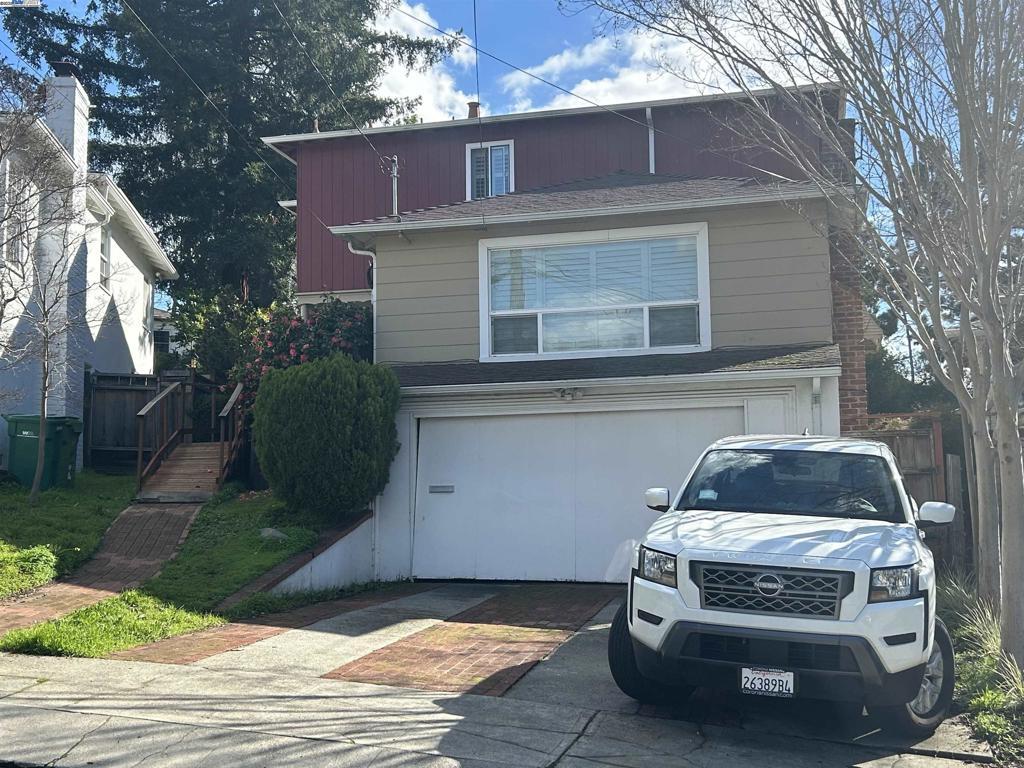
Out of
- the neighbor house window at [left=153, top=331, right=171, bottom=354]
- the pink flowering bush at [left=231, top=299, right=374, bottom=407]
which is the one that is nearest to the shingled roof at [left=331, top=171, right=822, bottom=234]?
the pink flowering bush at [left=231, top=299, right=374, bottom=407]

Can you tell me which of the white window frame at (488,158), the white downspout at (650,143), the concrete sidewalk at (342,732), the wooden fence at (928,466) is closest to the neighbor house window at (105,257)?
the white window frame at (488,158)

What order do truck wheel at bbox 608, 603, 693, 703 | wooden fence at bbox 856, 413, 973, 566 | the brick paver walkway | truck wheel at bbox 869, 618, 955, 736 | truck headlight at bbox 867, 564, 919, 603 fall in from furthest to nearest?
1. wooden fence at bbox 856, 413, 973, 566
2. the brick paver walkway
3. truck wheel at bbox 608, 603, 693, 703
4. truck wheel at bbox 869, 618, 955, 736
5. truck headlight at bbox 867, 564, 919, 603

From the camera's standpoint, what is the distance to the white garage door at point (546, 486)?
1118 cm

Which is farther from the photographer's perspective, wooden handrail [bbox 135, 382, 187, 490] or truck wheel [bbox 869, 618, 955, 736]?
wooden handrail [bbox 135, 382, 187, 490]

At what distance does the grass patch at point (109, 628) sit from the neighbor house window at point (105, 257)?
1067 centimetres

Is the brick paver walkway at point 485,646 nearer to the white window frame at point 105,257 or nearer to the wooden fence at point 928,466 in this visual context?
the wooden fence at point 928,466

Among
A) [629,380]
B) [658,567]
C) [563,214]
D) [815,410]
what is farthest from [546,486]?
[658,567]

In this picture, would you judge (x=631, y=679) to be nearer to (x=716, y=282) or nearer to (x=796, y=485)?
(x=796, y=485)

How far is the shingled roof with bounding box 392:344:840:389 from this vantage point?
10.7 m

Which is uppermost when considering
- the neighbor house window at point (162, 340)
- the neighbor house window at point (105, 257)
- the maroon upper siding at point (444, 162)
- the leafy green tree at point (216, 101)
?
the leafy green tree at point (216, 101)

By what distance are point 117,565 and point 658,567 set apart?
687 centimetres

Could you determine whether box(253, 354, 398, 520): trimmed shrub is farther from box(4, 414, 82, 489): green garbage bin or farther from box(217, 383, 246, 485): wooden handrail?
box(4, 414, 82, 489): green garbage bin

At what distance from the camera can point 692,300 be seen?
11820 mm

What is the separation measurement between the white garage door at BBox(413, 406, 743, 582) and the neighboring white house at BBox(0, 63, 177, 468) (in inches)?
224
